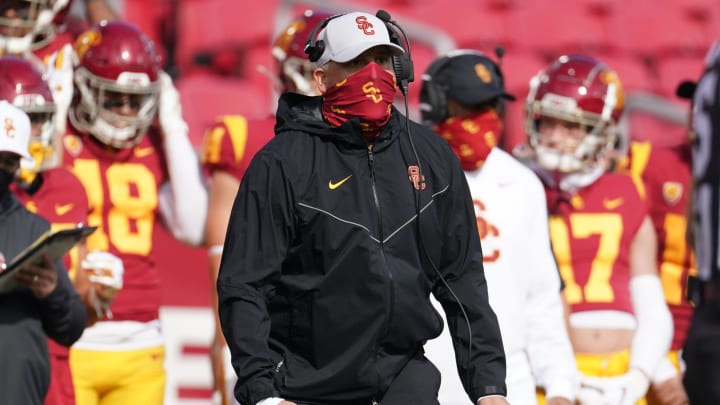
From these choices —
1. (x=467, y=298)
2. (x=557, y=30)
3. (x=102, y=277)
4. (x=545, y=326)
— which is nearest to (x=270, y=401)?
(x=467, y=298)

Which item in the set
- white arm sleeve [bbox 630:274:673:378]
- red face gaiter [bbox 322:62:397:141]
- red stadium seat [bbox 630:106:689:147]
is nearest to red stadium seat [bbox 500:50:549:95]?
red stadium seat [bbox 630:106:689:147]

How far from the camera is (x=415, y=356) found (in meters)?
3.53

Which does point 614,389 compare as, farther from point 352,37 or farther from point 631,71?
point 631,71

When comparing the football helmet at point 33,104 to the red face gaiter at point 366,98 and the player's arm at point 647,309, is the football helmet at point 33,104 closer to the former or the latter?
the red face gaiter at point 366,98

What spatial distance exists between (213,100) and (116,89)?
237 centimetres

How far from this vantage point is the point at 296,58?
573 cm

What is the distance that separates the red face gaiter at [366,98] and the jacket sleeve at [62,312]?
1.28 meters

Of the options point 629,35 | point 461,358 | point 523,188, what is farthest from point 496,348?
point 629,35

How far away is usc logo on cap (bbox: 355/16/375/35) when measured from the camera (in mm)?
3498

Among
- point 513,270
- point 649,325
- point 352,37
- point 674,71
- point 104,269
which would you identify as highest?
point 352,37

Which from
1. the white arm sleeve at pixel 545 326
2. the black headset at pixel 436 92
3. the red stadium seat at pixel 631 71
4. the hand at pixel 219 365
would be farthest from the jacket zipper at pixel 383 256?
the red stadium seat at pixel 631 71

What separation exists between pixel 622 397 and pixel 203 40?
3.90 m

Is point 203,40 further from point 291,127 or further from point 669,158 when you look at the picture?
point 291,127

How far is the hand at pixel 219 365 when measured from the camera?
556 cm
